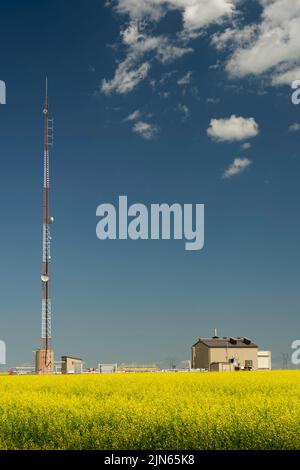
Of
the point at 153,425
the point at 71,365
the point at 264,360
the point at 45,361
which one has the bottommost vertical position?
the point at 264,360

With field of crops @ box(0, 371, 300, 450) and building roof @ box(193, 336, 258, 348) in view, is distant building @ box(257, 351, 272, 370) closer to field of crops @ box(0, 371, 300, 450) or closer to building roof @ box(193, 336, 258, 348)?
building roof @ box(193, 336, 258, 348)

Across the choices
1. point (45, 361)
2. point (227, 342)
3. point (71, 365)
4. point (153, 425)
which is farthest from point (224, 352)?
point (153, 425)

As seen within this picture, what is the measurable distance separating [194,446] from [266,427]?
2.28 metres

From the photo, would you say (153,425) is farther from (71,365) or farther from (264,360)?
(264,360)

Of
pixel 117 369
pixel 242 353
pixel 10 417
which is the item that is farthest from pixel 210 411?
pixel 242 353

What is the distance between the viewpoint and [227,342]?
124000mm

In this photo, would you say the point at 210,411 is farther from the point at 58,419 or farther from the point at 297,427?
the point at 58,419

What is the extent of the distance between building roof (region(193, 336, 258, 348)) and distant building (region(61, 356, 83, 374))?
28.9 m

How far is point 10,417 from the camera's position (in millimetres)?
24531

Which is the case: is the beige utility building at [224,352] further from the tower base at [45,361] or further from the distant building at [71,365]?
the tower base at [45,361]

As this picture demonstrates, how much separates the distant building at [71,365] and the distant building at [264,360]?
42002mm

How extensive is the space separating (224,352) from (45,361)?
45.4m

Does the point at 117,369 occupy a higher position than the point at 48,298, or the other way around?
the point at 48,298

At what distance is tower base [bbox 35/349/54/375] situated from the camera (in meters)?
84.9
